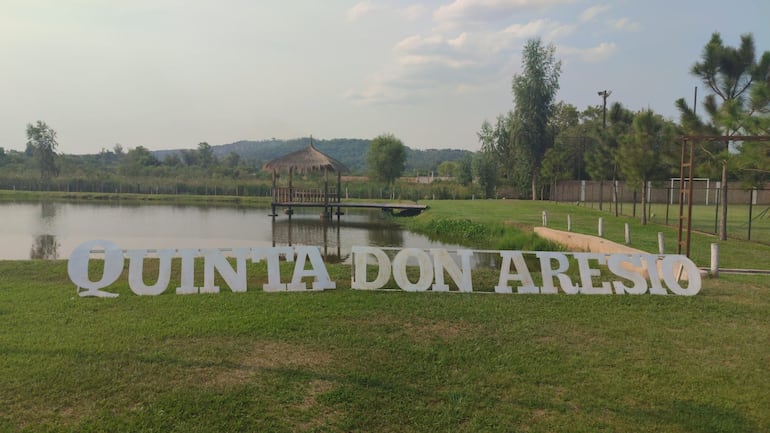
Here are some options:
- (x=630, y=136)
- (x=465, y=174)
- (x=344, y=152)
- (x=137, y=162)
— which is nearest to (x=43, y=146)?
(x=137, y=162)

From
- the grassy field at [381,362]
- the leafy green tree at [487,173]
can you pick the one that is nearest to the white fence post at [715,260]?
the grassy field at [381,362]

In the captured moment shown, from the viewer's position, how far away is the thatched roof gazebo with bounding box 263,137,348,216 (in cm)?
2743

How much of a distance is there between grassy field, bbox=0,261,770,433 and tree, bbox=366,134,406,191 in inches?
1716

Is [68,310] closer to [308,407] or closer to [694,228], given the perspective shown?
[308,407]

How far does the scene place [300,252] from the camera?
7.85 meters

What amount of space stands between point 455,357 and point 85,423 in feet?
10.3

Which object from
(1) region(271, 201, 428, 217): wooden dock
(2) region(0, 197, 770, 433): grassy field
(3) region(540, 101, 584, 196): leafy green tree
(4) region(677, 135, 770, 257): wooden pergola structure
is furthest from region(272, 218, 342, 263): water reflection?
(3) region(540, 101, 584, 196): leafy green tree

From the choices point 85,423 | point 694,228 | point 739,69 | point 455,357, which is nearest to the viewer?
point 85,423

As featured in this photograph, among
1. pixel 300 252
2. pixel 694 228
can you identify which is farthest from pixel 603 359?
pixel 694 228

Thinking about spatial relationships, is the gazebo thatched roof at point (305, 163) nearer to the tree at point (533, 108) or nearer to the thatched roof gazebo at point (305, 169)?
the thatched roof gazebo at point (305, 169)

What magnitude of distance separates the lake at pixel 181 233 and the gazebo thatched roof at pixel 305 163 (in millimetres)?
2754

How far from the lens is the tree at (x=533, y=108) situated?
128 feet

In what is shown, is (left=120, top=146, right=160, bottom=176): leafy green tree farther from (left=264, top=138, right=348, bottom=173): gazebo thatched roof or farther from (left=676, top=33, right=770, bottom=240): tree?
(left=676, top=33, right=770, bottom=240): tree

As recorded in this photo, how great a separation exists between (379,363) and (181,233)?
16.0 m
